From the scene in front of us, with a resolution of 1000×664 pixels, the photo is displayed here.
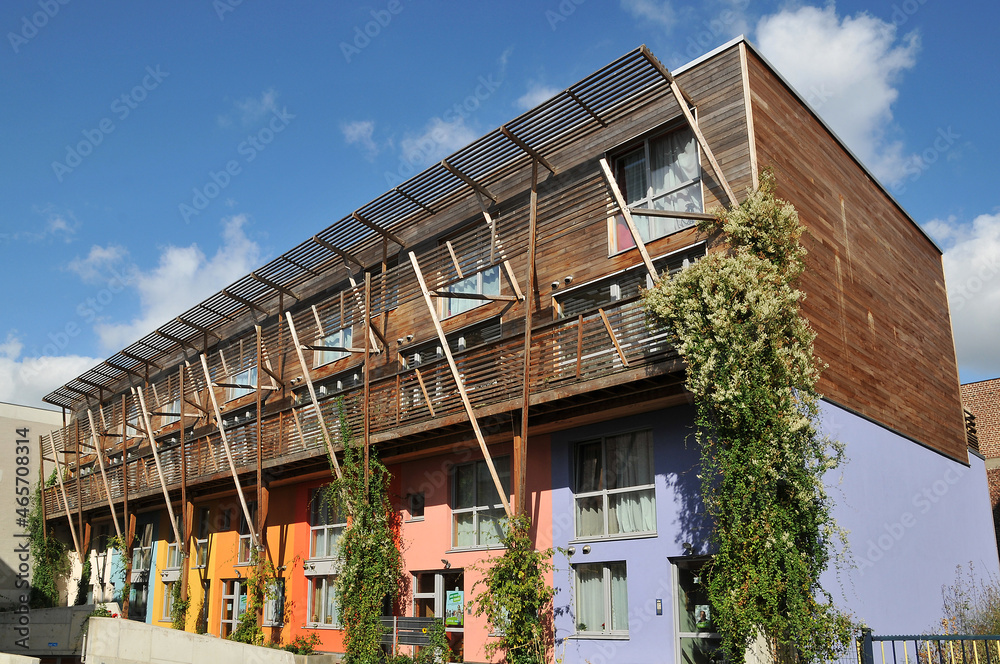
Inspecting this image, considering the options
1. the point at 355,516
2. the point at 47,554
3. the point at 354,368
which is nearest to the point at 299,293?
the point at 354,368

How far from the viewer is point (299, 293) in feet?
78.9

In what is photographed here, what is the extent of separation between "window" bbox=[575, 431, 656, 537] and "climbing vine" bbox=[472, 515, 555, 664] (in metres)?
1.27

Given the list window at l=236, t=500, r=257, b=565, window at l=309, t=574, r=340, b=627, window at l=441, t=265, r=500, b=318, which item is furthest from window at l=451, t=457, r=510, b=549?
window at l=236, t=500, r=257, b=565

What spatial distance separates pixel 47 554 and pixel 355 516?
24.1m

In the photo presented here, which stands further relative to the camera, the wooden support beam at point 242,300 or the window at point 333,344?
the wooden support beam at point 242,300

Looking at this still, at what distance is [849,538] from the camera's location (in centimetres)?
1302

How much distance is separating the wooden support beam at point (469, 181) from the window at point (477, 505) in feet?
18.1

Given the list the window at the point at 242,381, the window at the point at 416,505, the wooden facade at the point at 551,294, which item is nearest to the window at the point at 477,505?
the wooden facade at the point at 551,294

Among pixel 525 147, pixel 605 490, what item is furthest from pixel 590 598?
pixel 525 147

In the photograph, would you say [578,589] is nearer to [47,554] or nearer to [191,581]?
[191,581]

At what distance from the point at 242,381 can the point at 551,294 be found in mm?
13927

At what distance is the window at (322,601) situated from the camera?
1988cm

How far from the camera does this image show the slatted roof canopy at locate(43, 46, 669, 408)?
1437 cm

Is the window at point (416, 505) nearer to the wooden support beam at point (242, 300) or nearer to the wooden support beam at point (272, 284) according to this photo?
→ the wooden support beam at point (272, 284)
